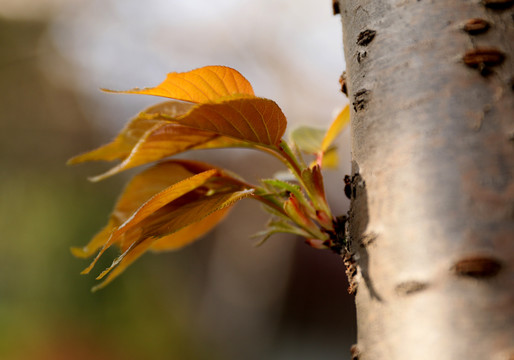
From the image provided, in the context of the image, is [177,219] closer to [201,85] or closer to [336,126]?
[201,85]

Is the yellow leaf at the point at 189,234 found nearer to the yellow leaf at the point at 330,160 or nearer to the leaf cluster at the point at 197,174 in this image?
the leaf cluster at the point at 197,174

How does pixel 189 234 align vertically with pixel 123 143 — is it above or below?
below

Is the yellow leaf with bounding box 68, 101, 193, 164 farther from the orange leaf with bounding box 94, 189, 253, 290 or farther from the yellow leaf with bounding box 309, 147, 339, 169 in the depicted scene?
the yellow leaf with bounding box 309, 147, 339, 169

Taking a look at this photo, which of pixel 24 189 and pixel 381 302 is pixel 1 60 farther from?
pixel 381 302

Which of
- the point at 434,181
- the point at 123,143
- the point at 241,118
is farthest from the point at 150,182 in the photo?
the point at 434,181

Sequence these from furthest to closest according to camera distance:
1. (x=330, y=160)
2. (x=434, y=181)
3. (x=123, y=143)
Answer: (x=330, y=160), (x=123, y=143), (x=434, y=181)

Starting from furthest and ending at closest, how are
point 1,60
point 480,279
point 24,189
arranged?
point 1,60 → point 24,189 → point 480,279

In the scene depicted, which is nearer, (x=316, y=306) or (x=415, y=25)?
(x=415, y=25)

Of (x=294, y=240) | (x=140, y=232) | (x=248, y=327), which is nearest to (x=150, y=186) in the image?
(x=140, y=232)
